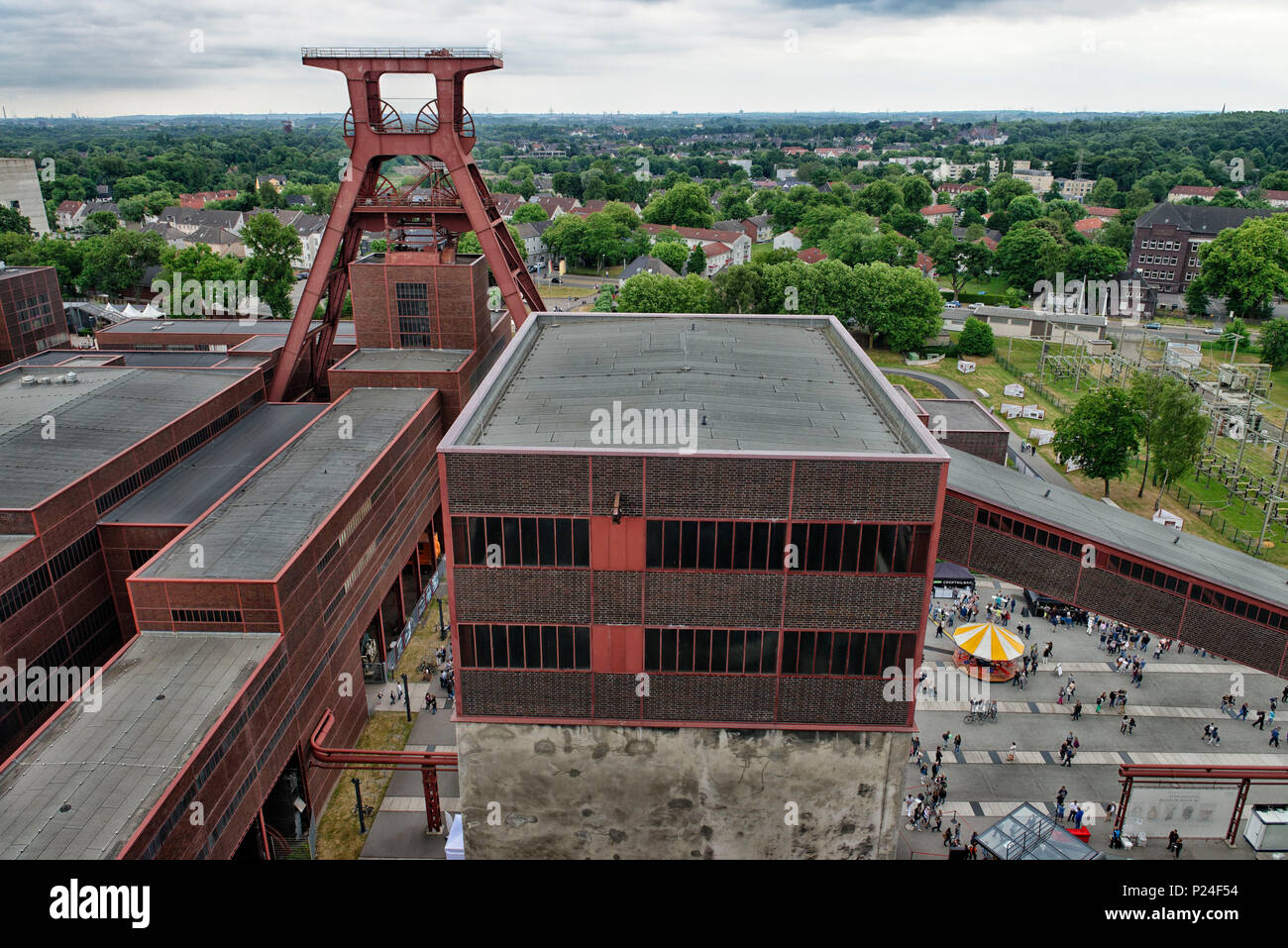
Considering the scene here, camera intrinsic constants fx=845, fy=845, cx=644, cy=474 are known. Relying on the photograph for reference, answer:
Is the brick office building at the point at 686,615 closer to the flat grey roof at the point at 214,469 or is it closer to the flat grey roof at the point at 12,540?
the flat grey roof at the point at 214,469

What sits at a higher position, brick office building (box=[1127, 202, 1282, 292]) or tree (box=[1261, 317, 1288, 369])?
brick office building (box=[1127, 202, 1282, 292])

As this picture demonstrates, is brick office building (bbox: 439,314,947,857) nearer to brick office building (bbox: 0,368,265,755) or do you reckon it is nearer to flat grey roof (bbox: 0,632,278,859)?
flat grey roof (bbox: 0,632,278,859)

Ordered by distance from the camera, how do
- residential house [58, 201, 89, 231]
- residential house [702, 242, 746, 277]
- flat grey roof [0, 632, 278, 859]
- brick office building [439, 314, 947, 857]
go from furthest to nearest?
residential house [58, 201, 89, 231]
residential house [702, 242, 746, 277]
brick office building [439, 314, 947, 857]
flat grey roof [0, 632, 278, 859]

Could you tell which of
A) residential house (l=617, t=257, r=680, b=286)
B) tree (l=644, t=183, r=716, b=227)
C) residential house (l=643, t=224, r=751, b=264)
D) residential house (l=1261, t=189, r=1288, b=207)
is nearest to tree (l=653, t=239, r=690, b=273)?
residential house (l=617, t=257, r=680, b=286)

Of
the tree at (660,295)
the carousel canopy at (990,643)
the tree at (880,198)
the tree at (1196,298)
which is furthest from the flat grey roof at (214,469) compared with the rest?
→ the tree at (880,198)

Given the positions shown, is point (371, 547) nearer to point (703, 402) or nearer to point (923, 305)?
point (703, 402)

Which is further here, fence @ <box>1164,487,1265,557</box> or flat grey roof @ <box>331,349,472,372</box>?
fence @ <box>1164,487,1265,557</box>

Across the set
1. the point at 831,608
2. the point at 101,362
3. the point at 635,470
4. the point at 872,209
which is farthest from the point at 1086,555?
the point at 872,209
